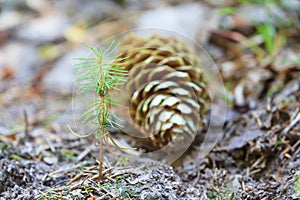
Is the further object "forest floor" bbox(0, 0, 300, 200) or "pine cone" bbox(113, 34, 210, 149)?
"pine cone" bbox(113, 34, 210, 149)

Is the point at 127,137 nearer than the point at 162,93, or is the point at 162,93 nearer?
the point at 162,93

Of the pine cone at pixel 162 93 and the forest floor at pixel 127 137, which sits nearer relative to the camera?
the forest floor at pixel 127 137

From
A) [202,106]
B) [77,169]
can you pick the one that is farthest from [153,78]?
[77,169]

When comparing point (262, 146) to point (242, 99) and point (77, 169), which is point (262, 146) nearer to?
point (242, 99)
